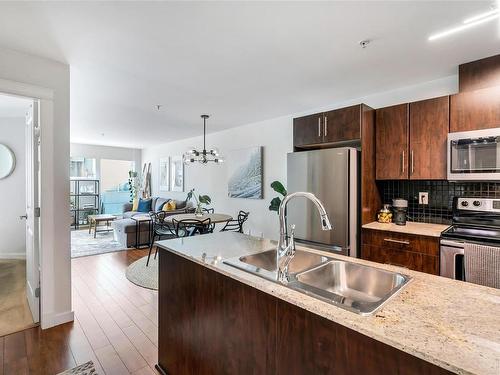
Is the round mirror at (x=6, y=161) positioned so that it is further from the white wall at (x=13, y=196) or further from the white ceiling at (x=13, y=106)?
the white ceiling at (x=13, y=106)

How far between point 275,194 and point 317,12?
3.09 meters

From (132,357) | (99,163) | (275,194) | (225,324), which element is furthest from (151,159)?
(225,324)

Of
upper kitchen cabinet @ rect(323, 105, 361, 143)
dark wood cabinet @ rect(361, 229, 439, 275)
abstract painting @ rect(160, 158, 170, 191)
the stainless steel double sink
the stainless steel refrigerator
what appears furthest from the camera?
abstract painting @ rect(160, 158, 170, 191)

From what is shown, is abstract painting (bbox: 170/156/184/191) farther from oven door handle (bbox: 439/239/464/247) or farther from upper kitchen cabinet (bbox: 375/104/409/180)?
oven door handle (bbox: 439/239/464/247)

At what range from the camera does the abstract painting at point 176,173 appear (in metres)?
7.14

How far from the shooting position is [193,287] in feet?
5.27

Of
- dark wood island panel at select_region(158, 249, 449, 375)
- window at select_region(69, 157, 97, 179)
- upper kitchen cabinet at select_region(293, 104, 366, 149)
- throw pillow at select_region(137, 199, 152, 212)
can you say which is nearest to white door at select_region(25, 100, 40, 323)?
dark wood island panel at select_region(158, 249, 449, 375)

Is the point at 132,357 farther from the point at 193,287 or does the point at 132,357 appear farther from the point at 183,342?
the point at 193,287

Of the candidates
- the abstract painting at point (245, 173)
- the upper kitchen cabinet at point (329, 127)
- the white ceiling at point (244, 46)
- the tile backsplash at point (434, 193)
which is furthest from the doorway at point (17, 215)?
the tile backsplash at point (434, 193)

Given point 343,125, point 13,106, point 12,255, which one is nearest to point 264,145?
point 343,125

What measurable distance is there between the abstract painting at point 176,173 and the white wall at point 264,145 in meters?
0.20

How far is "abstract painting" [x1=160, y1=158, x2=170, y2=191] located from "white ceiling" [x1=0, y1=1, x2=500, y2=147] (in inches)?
159

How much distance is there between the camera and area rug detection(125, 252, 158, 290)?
3.52 meters

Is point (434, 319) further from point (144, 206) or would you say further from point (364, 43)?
point (144, 206)
